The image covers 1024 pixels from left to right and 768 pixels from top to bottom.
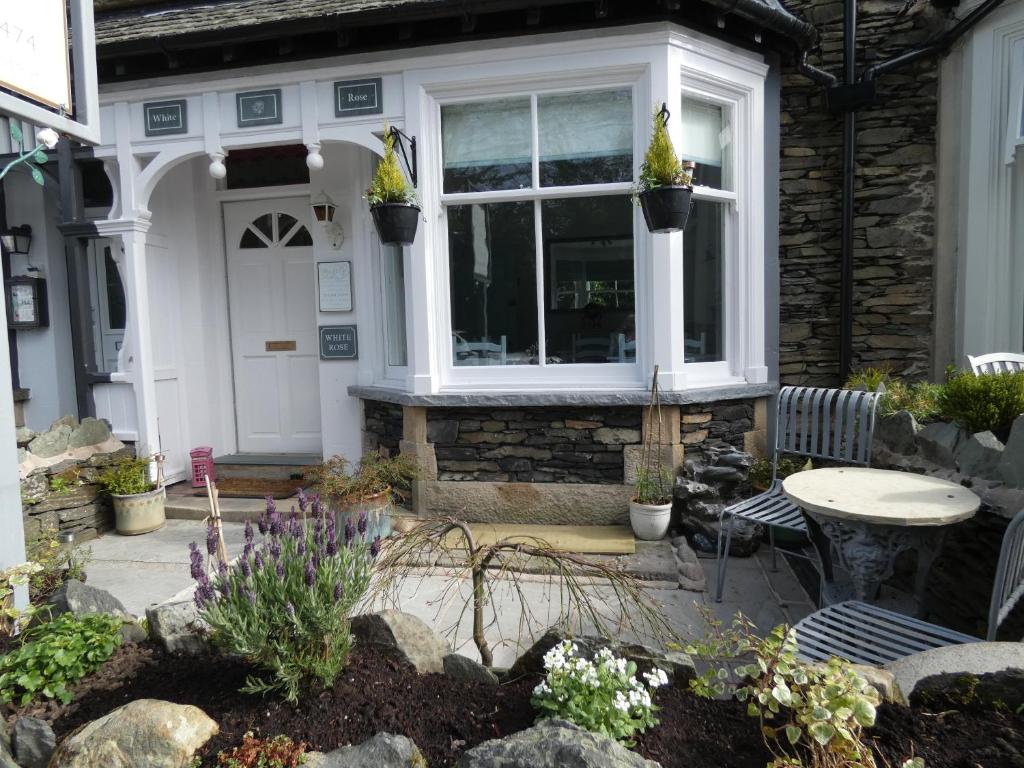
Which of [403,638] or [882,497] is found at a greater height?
[882,497]

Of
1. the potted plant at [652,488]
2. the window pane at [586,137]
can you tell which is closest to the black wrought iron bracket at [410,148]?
the window pane at [586,137]

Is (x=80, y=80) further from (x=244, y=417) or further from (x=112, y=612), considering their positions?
(x=244, y=417)

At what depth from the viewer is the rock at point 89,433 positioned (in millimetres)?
5336

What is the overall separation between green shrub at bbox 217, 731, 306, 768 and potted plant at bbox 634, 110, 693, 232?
3.49 m

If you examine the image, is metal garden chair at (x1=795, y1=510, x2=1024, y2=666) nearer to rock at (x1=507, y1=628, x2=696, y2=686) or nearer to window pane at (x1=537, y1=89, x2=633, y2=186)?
rock at (x1=507, y1=628, x2=696, y2=686)

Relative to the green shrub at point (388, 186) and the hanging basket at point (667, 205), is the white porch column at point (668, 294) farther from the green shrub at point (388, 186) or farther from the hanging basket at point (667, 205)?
the green shrub at point (388, 186)

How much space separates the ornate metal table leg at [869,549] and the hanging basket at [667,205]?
6.90ft

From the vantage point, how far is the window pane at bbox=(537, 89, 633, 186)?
16.0ft

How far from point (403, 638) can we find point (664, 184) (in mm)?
3074

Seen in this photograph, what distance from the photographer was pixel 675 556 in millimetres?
4398

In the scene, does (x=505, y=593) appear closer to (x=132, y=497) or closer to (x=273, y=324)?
(x=132, y=497)

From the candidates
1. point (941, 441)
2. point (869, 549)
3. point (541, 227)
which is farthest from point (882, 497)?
point (541, 227)

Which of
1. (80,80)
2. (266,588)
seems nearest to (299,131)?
(80,80)

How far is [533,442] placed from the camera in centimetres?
500
